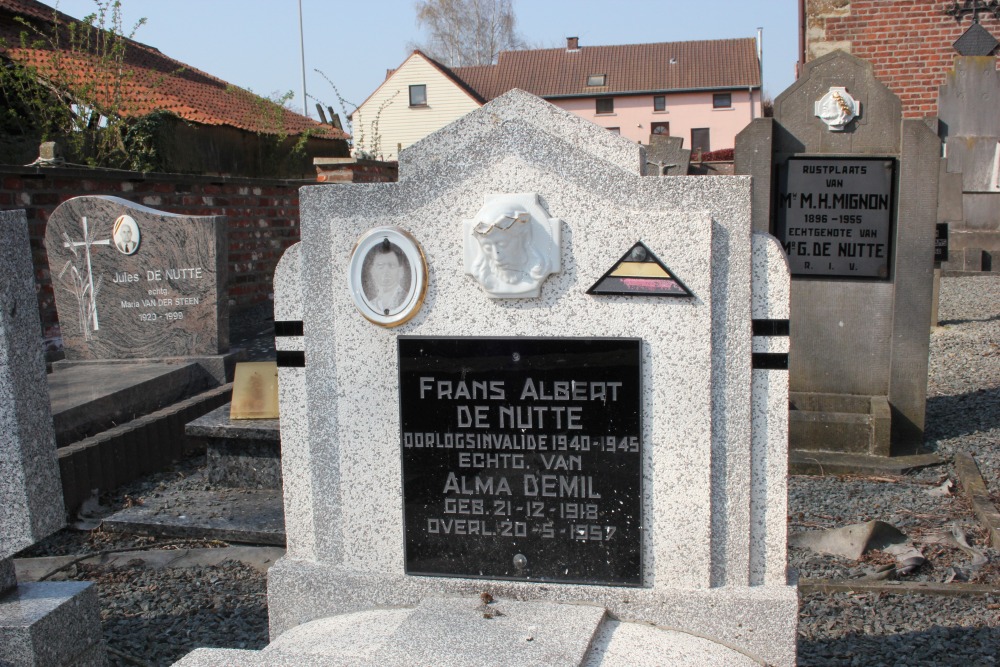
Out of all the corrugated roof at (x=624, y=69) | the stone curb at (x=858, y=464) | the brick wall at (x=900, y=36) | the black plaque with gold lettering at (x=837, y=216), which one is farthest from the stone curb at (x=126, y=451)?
the corrugated roof at (x=624, y=69)

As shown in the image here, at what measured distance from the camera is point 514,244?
2205 millimetres

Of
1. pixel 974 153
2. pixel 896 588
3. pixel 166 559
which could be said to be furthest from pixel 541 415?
pixel 974 153

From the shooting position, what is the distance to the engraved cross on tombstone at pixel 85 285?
614cm

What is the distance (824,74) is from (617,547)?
3774mm

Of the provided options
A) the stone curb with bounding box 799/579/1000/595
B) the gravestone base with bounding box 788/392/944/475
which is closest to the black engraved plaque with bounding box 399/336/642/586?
the stone curb with bounding box 799/579/1000/595

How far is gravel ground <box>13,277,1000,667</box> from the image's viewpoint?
9.76 feet

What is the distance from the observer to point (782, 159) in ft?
17.3

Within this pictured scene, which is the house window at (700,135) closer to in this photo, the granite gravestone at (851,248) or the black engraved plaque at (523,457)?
the granite gravestone at (851,248)

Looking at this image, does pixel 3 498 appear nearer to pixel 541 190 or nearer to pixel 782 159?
pixel 541 190

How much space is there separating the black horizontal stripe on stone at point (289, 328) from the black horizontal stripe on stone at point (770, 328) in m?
1.19

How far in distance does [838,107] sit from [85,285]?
502cm

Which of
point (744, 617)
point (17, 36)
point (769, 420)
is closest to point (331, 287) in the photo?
point (769, 420)

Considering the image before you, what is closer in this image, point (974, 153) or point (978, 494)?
point (978, 494)

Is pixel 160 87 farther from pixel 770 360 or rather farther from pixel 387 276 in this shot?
pixel 770 360
